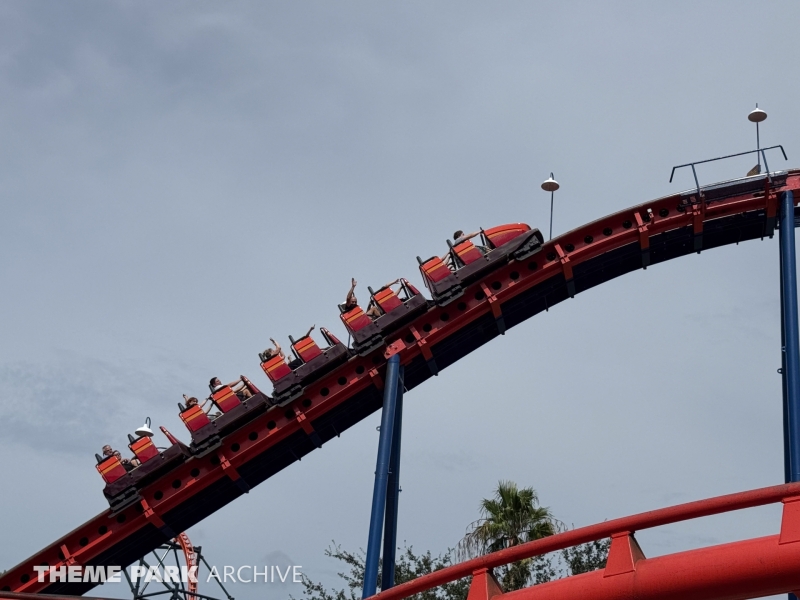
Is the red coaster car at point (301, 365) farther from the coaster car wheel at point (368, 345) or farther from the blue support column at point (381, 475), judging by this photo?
the blue support column at point (381, 475)

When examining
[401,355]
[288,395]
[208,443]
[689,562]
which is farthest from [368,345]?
[689,562]

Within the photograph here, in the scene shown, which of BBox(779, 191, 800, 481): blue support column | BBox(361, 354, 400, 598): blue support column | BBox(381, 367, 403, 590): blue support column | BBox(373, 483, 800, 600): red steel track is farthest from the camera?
BBox(381, 367, 403, 590): blue support column

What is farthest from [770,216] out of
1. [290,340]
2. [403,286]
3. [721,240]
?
[290,340]

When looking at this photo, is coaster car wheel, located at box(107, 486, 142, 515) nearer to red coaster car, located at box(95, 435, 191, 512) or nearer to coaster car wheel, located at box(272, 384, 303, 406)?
red coaster car, located at box(95, 435, 191, 512)

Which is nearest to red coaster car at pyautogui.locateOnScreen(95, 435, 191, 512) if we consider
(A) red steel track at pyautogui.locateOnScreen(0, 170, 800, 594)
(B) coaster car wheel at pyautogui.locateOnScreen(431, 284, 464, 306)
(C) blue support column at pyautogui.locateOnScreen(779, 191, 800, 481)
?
(A) red steel track at pyautogui.locateOnScreen(0, 170, 800, 594)

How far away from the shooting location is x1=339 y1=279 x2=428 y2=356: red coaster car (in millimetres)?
15180

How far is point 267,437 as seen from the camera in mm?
15188

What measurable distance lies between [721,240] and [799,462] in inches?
183

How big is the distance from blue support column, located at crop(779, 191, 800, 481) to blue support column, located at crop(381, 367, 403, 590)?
5455mm

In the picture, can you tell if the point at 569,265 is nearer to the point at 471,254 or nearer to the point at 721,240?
the point at 471,254

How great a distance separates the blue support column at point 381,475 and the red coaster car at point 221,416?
1.88 meters

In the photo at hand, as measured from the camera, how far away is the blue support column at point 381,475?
521 inches

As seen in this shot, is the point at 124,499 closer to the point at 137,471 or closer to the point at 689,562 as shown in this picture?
the point at 137,471

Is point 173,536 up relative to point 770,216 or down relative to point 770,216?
down
